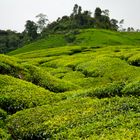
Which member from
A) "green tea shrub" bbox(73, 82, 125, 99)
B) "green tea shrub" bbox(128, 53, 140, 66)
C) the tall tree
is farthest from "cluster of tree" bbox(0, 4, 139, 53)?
"green tea shrub" bbox(73, 82, 125, 99)

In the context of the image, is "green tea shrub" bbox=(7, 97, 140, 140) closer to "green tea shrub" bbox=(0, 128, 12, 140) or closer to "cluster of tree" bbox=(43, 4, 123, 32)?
"green tea shrub" bbox=(0, 128, 12, 140)

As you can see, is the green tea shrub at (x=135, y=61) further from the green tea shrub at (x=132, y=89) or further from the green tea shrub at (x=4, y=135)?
the green tea shrub at (x=4, y=135)

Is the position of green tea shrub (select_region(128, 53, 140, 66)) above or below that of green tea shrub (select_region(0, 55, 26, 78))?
below

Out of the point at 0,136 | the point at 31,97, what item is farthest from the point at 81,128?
the point at 31,97

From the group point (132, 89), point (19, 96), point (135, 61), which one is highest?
point (132, 89)

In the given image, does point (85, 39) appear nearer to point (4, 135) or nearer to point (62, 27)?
point (62, 27)

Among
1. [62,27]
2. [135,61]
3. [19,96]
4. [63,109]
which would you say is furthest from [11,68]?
[62,27]

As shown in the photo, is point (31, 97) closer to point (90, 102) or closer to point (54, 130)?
point (90, 102)

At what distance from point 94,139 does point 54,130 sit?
3.85 metres

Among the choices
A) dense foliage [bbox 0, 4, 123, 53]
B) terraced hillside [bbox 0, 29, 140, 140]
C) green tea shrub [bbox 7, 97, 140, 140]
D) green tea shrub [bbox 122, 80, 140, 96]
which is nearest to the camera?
green tea shrub [bbox 7, 97, 140, 140]

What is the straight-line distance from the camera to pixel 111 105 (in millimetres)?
24797

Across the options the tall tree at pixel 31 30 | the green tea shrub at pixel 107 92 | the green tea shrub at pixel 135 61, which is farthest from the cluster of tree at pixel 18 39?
the green tea shrub at pixel 107 92

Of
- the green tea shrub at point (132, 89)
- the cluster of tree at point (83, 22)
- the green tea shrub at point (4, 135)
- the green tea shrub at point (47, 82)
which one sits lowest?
the green tea shrub at point (4, 135)

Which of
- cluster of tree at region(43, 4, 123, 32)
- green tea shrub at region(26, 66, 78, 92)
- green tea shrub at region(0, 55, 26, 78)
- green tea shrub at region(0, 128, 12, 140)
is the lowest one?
green tea shrub at region(0, 128, 12, 140)
